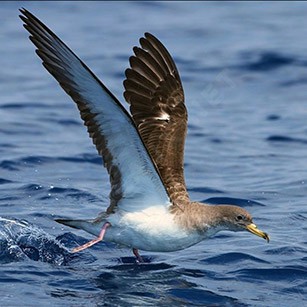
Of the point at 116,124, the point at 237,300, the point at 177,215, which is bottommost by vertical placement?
the point at 237,300

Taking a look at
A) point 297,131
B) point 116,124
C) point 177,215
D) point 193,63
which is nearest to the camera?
point 116,124

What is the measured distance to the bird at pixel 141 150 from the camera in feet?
26.2

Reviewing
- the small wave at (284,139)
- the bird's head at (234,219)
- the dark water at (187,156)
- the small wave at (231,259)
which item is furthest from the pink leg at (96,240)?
the small wave at (284,139)

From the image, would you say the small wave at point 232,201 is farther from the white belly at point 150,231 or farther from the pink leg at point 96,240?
the pink leg at point 96,240

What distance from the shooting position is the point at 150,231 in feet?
28.5

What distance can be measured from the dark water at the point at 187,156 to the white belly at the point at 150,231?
0.29 m

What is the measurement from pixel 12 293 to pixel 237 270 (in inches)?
81.5

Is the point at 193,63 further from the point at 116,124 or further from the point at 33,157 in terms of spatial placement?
the point at 116,124

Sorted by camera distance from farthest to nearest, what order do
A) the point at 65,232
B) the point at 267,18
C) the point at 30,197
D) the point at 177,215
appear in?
the point at 267,18
the point at 30,197
the point at 65,232
the point at 177,215

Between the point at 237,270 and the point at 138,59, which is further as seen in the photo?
the point at 138,59

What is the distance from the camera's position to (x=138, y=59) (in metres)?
10.0

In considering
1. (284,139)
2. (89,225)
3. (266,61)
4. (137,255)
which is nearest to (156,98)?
(137,255)

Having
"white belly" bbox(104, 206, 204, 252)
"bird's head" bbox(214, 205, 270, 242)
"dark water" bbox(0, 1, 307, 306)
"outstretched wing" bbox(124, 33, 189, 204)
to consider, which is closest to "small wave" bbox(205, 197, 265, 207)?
"dark water" bbox(0, 1, 307, 306)

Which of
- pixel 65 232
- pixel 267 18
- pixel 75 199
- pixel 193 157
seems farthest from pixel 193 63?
pixel 65 232
